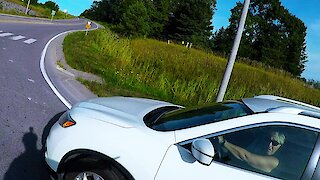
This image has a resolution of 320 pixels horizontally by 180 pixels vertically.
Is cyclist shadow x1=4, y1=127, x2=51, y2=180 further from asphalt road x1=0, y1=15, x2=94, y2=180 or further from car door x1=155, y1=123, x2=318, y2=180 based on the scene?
car door x1=155, y1=123, x2=318, y2=180

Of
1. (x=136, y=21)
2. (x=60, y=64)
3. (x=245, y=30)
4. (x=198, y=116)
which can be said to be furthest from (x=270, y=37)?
(x=198, y=116)

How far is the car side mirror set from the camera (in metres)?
2.62

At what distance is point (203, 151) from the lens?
262 cm

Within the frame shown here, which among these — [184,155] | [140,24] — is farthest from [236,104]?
[140,24]

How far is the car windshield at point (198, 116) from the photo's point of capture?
10.2 feet

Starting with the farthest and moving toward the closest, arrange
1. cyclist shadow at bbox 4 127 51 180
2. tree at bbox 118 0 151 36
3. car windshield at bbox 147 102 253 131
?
1. tree at bbox 118 0 151 36
2. cyclist shadow at bbox 4 127 51 180
3. car windshield at bbox 147 102 253 131

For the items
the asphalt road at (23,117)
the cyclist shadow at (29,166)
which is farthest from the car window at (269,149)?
the asphalt road at (23,117)

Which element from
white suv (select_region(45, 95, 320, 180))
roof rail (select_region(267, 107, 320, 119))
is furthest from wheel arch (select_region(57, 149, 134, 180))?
roof rail (select_region(267, 107, 320, 119))

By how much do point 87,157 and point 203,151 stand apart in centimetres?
117

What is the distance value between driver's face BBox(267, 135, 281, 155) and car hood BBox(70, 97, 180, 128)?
118 centimetres

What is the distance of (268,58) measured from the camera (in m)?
60.7

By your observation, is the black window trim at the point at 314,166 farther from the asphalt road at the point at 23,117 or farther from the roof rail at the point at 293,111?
the asphalt road at the point at 23,117

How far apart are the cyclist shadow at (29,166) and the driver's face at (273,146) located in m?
2.52

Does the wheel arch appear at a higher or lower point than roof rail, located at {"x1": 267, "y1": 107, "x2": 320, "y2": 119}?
lower
